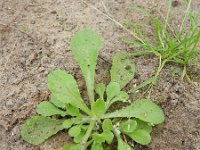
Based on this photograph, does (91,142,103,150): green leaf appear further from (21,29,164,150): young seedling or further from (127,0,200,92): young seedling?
(127,0,200,92): young seedling

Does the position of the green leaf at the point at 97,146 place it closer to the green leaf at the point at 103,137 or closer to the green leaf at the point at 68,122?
the green leaf at the point at 103,137

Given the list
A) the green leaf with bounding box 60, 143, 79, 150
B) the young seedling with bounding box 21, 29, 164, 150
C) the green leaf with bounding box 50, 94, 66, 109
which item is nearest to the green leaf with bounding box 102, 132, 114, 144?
the young seedling with bounding box 21, 29, 164, 150

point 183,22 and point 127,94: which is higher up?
point 183,22

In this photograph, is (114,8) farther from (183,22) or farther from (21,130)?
(21,130)

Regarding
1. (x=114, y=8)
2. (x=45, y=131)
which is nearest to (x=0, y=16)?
(x=114, y=8)

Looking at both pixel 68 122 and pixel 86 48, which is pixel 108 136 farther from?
pixel 86 48

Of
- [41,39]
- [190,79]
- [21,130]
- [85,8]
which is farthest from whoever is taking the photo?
[85,8]

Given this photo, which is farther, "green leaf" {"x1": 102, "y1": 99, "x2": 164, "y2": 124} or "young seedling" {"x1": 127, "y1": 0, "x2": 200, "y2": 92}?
"young seedling" {"x1": 127, "y1": 0, "x2": 200, "y2": 92}
